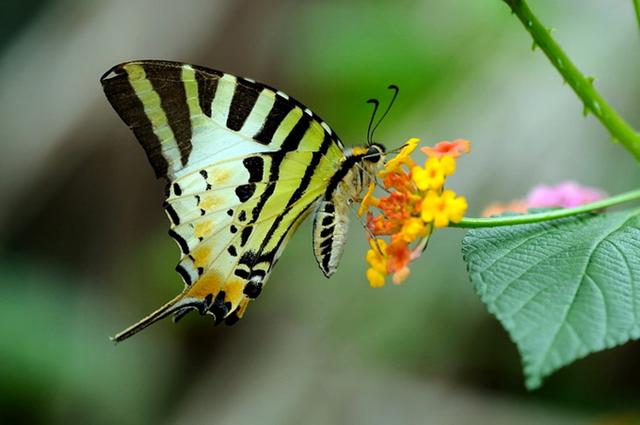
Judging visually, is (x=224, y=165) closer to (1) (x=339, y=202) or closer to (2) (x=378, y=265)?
(1) (x=339, y=202)

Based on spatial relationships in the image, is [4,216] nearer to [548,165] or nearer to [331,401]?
[331,401]

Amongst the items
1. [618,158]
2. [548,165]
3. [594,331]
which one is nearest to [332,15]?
[548,165]

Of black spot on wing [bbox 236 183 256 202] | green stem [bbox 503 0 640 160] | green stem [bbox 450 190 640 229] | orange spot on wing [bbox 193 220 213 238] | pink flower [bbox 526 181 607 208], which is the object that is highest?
green stem [bbox 503 0 640 160]

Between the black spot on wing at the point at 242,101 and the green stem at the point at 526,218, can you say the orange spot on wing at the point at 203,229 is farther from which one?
the green stem at the point at 526,218

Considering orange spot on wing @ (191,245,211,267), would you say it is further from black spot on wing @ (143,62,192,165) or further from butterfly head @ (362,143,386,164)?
butterfly head @ (362,143,386,164)

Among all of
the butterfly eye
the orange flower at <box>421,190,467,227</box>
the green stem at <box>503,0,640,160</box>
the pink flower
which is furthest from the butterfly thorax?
the pink flower

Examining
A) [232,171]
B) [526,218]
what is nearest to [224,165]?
[232,171]
